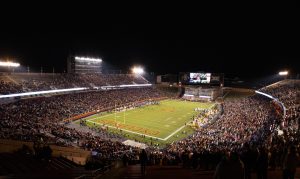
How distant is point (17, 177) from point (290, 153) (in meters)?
8.89

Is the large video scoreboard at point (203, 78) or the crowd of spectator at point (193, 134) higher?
the large video scoreboard at point (203, 78)

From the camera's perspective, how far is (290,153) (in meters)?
6.38

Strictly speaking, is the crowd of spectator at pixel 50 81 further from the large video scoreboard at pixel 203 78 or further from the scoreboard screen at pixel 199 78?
the scoreboard screen at pixel 199 78

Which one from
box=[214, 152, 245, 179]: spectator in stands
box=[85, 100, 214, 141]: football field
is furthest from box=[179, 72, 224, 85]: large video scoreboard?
box=[214, 152, 245, 179]: spectator in stands

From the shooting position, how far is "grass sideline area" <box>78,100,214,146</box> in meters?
32.4

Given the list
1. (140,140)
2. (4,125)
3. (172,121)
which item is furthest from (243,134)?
(4,125)

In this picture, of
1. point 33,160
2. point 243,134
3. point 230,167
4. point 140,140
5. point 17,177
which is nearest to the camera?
point 230,167

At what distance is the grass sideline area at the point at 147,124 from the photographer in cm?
3244

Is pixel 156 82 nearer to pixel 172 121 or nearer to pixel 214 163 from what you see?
pixel 172 121

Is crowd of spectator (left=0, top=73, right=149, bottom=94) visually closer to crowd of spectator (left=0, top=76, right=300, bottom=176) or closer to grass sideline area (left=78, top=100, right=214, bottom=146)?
crowd of spectator (left=0, top=76, right=300, bottom=176)

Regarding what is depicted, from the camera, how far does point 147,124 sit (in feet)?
128

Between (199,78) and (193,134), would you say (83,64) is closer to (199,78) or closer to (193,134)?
(199,78)

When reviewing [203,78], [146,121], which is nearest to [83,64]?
[203,78]

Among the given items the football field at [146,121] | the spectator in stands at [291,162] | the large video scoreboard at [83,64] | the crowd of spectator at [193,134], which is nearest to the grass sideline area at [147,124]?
the football field at [146,121]
